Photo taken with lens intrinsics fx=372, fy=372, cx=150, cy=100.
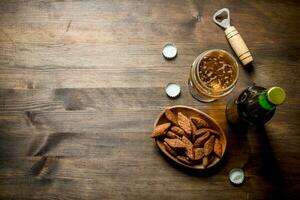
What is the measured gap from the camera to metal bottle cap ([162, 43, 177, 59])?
56.3 inches

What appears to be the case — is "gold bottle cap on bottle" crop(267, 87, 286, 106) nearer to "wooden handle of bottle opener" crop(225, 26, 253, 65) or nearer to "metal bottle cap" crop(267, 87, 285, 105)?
"metal bottle cap" crop(267, 87, 285, 105)

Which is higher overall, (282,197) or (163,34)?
(163,34)

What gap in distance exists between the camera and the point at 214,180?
138cm

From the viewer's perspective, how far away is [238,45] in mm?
1418

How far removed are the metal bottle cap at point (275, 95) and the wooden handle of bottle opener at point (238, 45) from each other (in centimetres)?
33

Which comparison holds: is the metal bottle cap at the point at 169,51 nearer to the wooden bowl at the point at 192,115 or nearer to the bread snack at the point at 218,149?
the wooden bowl at the point at 192,115

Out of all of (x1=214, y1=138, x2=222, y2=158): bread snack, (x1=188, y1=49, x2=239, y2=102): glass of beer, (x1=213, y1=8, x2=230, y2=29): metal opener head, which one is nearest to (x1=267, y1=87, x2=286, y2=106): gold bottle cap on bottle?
(x1=188, y1=49, x2=239, y2=102): glass of beer

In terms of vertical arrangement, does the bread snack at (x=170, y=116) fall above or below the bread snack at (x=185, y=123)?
above

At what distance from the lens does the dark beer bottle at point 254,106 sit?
1.10 metres

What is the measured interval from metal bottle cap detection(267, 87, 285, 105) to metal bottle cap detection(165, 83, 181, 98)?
392 millimetres

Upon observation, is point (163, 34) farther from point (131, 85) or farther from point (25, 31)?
point (25, 31)

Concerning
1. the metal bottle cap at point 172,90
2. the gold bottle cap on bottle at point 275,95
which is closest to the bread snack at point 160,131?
the metal bottle cap at point 172,90

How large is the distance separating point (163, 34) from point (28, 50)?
0.53 metres

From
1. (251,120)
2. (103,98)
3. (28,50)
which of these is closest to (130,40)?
(103,98)
